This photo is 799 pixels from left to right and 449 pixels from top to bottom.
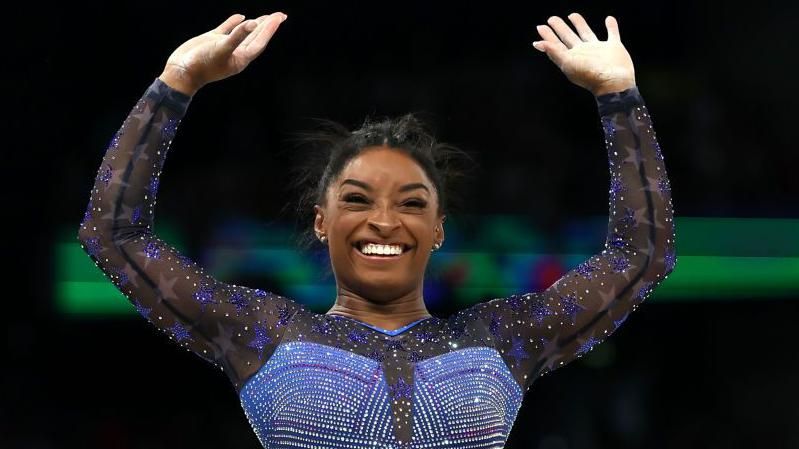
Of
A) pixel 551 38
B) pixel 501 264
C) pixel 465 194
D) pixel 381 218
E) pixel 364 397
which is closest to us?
pixel 364 397

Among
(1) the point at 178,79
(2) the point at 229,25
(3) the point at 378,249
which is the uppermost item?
(2) the point at 229,25

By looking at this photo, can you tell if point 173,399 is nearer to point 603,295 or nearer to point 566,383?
point 566,383

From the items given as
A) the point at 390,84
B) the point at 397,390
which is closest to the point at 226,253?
the point at 390,84

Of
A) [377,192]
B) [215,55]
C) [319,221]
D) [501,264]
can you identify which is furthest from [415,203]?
[501,264]

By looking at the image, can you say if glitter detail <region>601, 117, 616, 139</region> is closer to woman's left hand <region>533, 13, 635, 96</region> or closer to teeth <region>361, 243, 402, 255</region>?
woman's left hand <region>533, 13, 635, 96</region>

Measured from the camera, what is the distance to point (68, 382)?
2.81m

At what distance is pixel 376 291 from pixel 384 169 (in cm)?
20

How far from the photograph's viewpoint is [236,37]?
169 centimetres

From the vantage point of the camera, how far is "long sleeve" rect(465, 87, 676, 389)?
1.79 meters

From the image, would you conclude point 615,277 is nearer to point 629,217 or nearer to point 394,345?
point 629,217

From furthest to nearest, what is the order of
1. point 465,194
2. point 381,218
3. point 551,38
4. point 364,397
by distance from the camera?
point 465,194, point 551,38, point 381,218, point 364,397

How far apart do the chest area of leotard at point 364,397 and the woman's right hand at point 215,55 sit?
442 mm

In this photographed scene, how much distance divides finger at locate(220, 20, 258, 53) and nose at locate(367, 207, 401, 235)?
13.4 inches

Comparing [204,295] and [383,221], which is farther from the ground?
[383,221]
